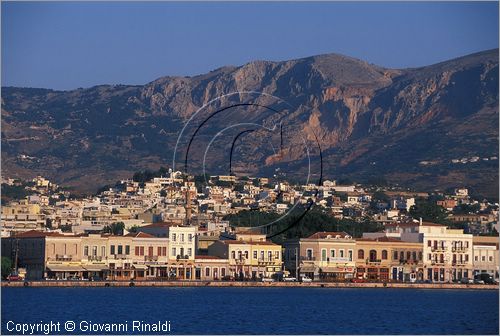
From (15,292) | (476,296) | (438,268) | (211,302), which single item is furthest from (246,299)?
(438,268)

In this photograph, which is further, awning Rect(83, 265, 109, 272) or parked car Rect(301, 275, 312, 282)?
parked car Rect(301, 275, 312, 282)

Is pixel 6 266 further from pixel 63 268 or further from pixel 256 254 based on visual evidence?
pixel 256 254

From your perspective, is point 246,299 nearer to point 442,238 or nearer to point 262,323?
point 262,323

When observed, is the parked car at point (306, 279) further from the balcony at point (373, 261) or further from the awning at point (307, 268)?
the balcony at point (373, 261)

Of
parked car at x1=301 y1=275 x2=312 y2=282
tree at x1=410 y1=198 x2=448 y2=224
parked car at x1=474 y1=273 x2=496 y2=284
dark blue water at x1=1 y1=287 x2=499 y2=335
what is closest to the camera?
dark blue water at x1=1 y1=287 x2=499 y2=335

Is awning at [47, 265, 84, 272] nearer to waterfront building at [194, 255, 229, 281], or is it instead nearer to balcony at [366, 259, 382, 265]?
waterfront building at [194, 255, 229, 281]

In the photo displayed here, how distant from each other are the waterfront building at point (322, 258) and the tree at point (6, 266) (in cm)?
2104

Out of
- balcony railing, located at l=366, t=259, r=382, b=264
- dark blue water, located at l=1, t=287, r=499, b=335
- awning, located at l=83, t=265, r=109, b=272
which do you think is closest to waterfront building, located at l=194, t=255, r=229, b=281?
awning, located at l=83, t=265, r=109, b=272

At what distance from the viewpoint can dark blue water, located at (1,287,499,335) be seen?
74250 mm

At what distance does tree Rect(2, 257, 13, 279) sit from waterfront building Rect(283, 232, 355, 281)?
2104 cm

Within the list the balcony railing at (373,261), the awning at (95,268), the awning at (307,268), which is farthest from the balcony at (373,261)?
the awning at (95,268)

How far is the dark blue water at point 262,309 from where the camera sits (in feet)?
244

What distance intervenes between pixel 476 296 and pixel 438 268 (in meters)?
25.3

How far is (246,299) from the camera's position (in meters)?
99.8
